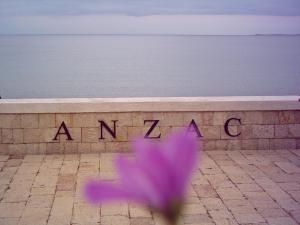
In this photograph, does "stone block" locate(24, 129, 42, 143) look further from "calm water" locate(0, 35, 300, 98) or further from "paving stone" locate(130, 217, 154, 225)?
"calm water" locate(0, 35, 300, 98)

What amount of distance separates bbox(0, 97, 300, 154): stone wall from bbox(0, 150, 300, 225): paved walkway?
0.19 meters

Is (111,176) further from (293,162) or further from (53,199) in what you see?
(293,162)

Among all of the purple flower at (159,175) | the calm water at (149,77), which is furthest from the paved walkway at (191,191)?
the calm water at (149,77)

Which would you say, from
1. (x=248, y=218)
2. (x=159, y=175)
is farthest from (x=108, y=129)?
(x=159, y=175)

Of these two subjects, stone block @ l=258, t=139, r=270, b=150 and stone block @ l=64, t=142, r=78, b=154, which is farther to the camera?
stone block @ l=258, t=139, r=270, b=150

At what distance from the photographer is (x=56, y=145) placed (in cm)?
604

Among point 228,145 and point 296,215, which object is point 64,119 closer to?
point 228,145

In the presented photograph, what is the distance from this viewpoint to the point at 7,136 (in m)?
5.97

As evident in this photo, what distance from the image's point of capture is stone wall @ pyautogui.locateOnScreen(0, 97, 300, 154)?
19.6 feet

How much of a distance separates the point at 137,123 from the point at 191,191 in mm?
1755

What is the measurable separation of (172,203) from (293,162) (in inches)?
216

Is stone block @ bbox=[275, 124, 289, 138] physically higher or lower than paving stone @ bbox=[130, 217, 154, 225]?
higher

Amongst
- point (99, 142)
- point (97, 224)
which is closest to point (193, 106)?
point (99, 142)

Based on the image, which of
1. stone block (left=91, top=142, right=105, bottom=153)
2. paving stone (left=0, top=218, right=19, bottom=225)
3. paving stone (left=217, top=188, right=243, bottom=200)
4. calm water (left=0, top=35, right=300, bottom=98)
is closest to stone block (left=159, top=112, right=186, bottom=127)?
stone block (left=91, top=142, right=105, bottom=153)
